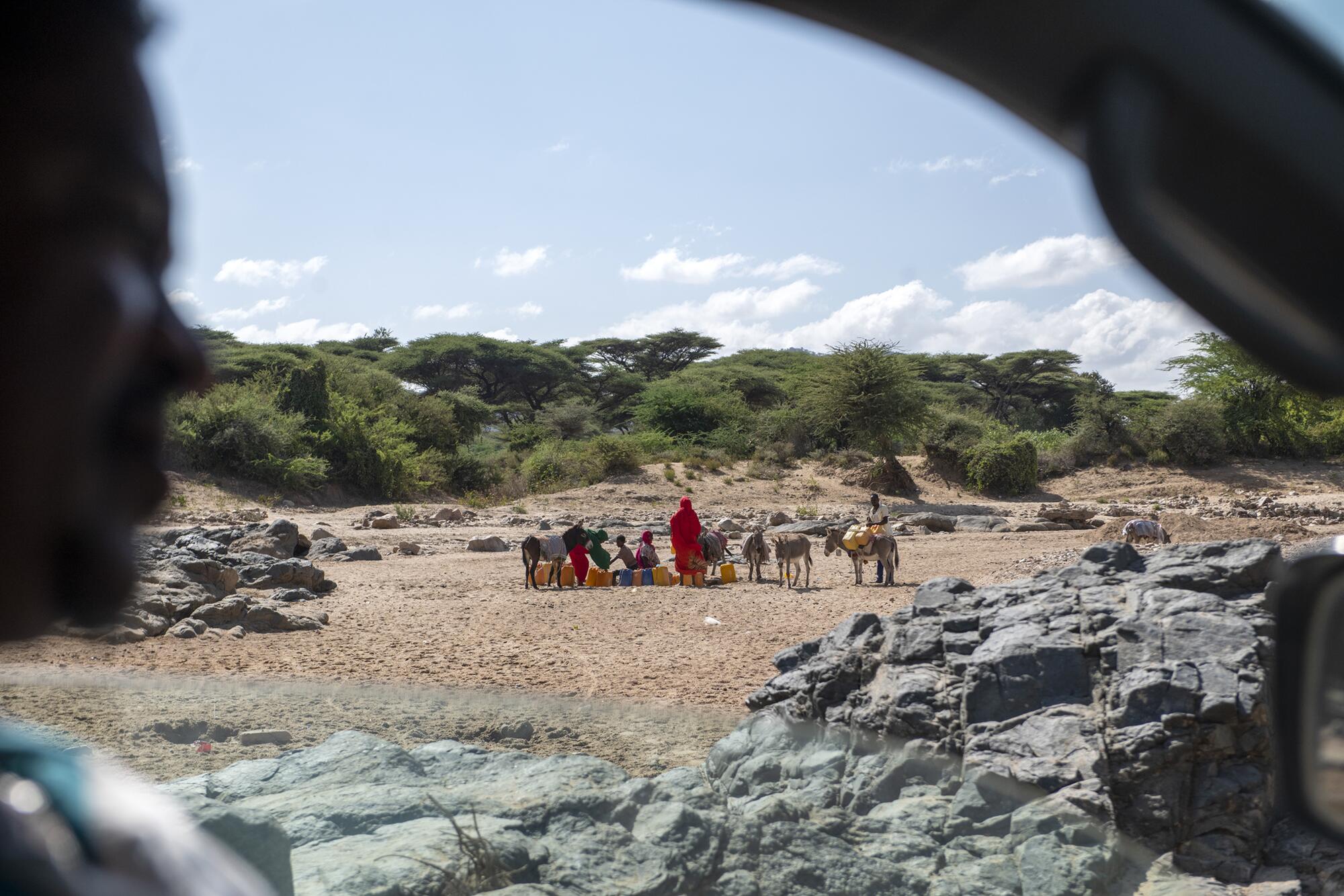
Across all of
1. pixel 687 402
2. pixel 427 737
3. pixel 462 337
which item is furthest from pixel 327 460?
pixel 427 737

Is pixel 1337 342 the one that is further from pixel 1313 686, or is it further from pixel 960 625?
pixel 960 625

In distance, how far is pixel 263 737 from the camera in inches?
253

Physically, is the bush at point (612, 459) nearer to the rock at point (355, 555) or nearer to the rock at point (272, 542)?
the rock at point (355, 555)

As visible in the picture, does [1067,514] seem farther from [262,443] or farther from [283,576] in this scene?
[262,443]

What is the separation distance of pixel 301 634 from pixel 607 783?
273 inches

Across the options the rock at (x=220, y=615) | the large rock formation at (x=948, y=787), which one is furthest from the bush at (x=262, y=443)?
the large rock formation at (x=948, y=787)

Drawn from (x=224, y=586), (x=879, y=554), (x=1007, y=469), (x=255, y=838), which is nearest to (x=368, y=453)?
(x=224, y=586)

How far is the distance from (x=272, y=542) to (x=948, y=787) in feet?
42.2

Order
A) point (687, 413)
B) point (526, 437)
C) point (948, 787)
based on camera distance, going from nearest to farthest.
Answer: point (948, 787) < point (687, 413) < point (526, 437)

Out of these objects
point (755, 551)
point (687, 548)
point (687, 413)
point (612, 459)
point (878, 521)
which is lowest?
point (755, 551)

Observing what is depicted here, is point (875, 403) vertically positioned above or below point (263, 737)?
above

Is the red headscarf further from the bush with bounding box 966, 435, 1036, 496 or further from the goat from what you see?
the bush with bounding box 966, 435, 1036, 496

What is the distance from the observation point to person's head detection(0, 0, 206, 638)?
66 cm

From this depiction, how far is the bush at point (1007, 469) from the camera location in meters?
29.5
